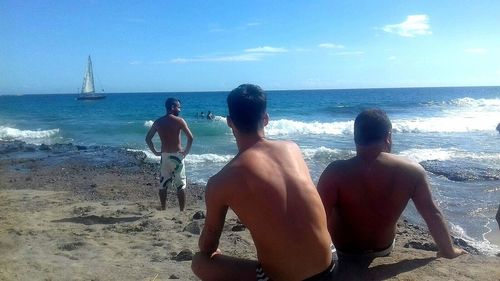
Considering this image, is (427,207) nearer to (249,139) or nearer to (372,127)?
(372,127)

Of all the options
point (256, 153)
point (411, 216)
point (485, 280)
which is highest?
point (256, 153)

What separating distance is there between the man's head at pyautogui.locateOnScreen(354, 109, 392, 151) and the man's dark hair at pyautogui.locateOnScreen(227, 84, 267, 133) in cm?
72

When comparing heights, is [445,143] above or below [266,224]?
below

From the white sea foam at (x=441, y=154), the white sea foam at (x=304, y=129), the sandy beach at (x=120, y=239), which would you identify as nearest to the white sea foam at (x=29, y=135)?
the white sea foam at (x=304, y=129)

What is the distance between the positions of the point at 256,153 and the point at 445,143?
17410mm

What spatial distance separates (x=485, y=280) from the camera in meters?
2.84

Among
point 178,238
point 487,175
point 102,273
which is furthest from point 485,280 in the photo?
point 487,175

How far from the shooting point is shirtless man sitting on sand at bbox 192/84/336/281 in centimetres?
224

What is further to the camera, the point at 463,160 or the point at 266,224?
the point at 463,160

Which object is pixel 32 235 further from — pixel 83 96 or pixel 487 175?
pixel 83 96

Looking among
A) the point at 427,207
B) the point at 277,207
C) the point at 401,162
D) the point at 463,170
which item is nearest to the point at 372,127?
the point at 401,162

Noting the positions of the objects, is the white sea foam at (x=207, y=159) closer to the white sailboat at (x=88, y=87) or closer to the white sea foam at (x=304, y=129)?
the white sea foam at (x=304, y=129)

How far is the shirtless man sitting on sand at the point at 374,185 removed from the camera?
2787 millimetres

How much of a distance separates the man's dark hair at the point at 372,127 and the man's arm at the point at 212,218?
40.0 inches
